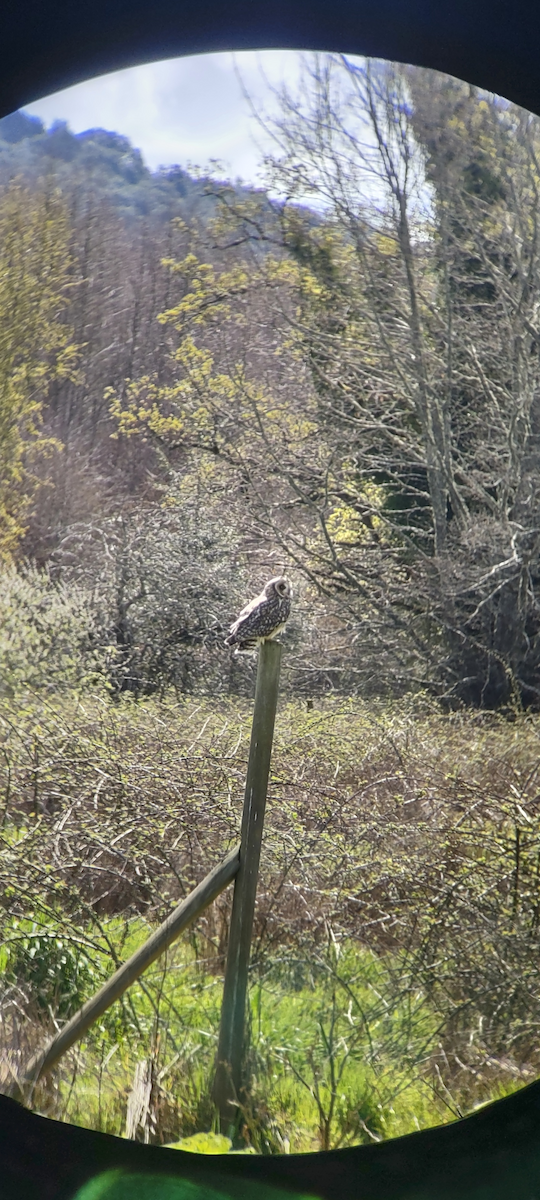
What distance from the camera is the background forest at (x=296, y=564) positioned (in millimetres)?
1432

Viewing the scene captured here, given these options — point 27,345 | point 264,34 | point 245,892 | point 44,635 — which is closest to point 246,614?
point 44,635

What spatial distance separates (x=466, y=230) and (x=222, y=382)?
1.82ft

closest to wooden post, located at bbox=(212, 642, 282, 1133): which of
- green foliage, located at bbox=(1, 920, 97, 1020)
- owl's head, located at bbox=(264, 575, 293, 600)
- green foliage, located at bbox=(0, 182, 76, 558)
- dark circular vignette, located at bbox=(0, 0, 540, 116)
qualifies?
owl's head, located at bbox=(264, 575, 293, 600)

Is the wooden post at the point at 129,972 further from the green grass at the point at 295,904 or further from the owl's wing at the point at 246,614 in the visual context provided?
the owl's wing at the point at 246,614

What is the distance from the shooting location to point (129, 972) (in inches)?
54.8

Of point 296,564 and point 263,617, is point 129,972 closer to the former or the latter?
point 263,617

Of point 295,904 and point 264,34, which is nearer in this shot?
point 264,34

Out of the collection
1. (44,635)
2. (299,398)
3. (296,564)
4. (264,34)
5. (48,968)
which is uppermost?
(264,34)

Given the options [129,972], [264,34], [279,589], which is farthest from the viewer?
[279,589]

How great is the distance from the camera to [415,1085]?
136 cm

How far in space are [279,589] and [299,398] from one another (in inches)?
14.5

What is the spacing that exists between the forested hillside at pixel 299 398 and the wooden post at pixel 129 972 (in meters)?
0.36

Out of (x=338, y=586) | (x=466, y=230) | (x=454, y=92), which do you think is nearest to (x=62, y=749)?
(x=338, y=586)

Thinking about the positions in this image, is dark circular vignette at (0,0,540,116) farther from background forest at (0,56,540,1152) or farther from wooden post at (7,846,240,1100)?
wooden post at (7,846,240,1100)
